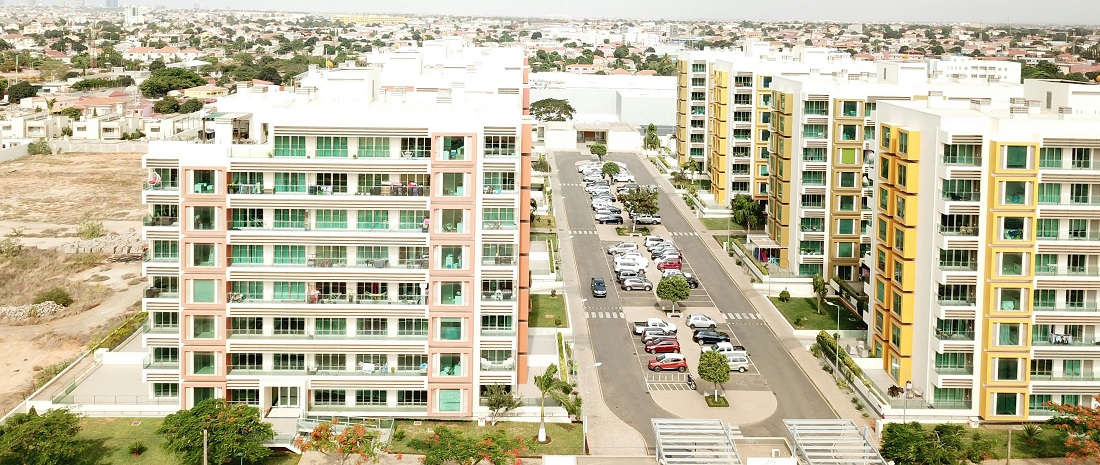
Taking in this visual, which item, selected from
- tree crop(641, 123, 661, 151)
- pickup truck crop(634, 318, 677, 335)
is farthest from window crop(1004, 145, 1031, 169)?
tree crop(641, 123, 661, 151)

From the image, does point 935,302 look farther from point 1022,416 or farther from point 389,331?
point 389,331

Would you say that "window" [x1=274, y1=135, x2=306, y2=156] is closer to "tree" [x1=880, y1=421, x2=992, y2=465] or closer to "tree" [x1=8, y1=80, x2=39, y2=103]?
"tree" [x1=880, y1=421, x2=992, y2=465]

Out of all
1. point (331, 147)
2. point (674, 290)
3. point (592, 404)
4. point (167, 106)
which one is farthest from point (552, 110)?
point (331, 147)

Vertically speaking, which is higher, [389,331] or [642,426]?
[389,331]

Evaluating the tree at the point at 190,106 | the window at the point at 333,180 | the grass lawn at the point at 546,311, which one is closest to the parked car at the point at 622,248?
the grass lawn at the point at 546,311

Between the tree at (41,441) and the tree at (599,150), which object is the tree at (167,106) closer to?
the tree at (599,150)

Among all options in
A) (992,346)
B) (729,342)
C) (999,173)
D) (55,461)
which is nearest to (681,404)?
(729,342)

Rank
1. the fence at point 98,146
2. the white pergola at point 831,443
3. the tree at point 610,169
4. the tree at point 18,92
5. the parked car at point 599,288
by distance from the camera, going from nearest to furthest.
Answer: the white pergola at point 831,443
the parked car at point 599,288
the tree at point 610,169
the fence at point 98,146
the tree at point 18,92
